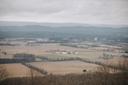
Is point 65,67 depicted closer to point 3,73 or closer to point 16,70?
point 16,70

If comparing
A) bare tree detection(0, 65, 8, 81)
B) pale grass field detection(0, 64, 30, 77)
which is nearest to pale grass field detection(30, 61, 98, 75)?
pale grass field detection(0, 64, 30, 77)

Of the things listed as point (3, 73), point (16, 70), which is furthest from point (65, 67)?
point (3, 73)

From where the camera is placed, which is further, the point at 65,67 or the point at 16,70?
the point at 65,67

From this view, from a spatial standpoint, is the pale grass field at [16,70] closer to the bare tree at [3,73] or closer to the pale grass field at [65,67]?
the bare tree at [3,73]

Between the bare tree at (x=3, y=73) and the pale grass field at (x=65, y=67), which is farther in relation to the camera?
the pale grass field at (x=65, y=67)

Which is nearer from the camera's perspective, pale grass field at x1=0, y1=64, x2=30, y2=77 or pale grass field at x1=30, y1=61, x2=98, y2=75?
pale grass field at x1=0, y1=64, x2=30, y2=77

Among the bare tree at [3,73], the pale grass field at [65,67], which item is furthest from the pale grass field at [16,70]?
the pale grass field at [65,67]

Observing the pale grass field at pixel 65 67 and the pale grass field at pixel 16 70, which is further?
the pale grass field at pixel 65 67

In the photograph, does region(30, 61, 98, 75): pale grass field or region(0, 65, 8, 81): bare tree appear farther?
region(30, 61, 98, 75): pale grass field

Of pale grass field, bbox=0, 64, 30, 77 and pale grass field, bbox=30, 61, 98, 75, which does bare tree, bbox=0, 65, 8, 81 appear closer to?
pale grass field, bbox=0, 64, 30, 77

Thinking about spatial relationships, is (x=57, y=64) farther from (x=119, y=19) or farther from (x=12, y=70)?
(x=119, y=19)

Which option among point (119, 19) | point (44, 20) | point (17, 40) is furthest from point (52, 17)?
point (119, 19)
